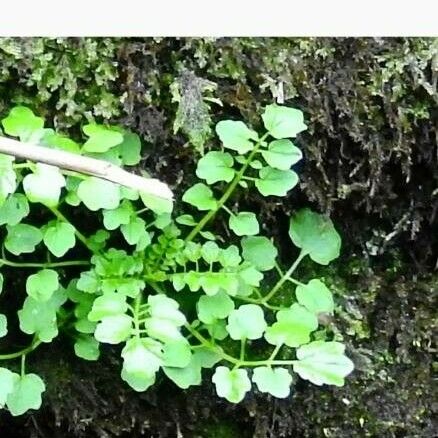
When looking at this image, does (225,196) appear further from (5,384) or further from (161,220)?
(5,384)

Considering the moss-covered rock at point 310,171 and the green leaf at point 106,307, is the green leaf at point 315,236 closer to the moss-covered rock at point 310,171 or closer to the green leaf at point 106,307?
the moss-covered rock at point 310,171

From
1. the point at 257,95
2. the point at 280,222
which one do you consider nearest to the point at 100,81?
the point at 257,95

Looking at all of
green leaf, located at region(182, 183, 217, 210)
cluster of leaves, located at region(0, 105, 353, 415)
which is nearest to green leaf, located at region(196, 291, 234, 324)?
cluster of leaves, located at region(0, 105, 353, 415)

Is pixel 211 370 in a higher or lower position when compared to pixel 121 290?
lower
